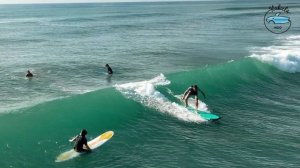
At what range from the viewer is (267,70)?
3812 cm

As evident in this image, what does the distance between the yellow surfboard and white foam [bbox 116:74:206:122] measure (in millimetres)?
5374

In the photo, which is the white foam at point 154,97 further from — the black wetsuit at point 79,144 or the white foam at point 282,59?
the white foam at point 282,59

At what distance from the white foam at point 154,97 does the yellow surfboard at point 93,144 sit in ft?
17.6

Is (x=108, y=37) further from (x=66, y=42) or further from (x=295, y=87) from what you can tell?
(x=295, y=87)

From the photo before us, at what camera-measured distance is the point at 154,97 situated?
92.4 ft

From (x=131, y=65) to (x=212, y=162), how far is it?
24.2 m

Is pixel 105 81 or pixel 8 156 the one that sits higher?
pixel 105 81

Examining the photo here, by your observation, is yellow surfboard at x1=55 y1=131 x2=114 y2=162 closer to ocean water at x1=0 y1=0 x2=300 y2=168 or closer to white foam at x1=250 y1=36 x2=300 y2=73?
ocean water at x1=0 y1=0 x2=300 y2=168

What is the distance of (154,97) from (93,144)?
9.09m

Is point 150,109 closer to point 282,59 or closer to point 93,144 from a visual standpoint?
point 93,144

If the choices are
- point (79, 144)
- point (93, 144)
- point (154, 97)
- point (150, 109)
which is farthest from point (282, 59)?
point (79, 144)

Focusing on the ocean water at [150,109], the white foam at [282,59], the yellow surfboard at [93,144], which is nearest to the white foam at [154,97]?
the ocean water at [150,109]

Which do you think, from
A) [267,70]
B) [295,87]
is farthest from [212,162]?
[267,70]

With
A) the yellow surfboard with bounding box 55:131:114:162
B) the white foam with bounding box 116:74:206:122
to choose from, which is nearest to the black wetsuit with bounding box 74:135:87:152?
the yellow surfboard with bounding box 55:131:114:162
